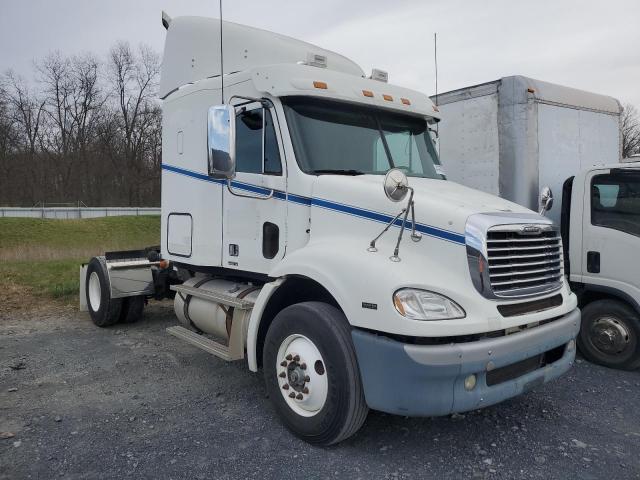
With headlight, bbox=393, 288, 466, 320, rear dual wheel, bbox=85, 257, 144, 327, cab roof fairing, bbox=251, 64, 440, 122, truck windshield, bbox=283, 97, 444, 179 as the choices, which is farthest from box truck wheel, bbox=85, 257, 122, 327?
headlight, bbox=393, 288, 466, 320

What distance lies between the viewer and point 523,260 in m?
3.62

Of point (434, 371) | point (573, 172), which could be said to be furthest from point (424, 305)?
point (573, 172)

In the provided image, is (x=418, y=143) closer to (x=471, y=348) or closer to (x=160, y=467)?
(x=471, y=348)

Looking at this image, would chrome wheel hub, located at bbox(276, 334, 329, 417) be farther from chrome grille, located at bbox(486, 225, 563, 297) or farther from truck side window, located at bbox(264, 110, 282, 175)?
truck side window, located at bbox(264, 110, 282, 175)

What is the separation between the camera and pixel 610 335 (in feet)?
18.4

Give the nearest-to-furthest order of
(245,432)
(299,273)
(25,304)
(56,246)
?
1. (299,273)
2. (245,432)
3. (25,304)
4. (56,246)

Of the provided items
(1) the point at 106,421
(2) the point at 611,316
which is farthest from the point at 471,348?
(2) the point at 611,316

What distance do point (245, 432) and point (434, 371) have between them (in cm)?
177

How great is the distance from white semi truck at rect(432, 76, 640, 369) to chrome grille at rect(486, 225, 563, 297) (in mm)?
2057

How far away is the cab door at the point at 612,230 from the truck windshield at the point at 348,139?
2.25 meters

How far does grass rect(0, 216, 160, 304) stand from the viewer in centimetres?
1053

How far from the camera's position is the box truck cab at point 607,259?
213 inches

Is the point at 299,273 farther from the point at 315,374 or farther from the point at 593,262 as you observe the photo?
the point at 593,262

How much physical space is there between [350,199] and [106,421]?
9.08 ft
